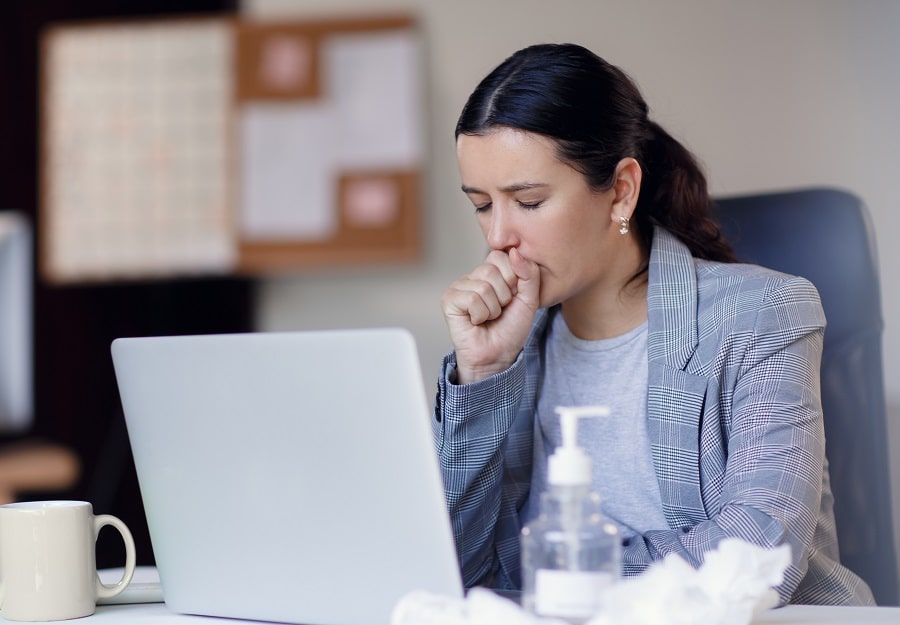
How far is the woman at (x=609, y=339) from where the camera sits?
1192 mm

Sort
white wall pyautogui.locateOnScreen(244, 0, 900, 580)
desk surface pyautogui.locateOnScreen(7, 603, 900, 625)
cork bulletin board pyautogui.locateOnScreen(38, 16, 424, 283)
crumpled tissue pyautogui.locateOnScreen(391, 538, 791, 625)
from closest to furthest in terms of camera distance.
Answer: crumpled tissue pyautogui.locateOnScreen(391, 538, 791, 625) < desk surface pyautogui.locateOnScreen(7, 603, 900, 625) < white wall pyautogui.locateOnScreen(244, 0, 900, 580) < cork bulletin board pyautogui.locateOnScreen(38, 16, 424, 283)

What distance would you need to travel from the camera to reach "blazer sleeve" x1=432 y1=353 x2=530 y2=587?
121 cm

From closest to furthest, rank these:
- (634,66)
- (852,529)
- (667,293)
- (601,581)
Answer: (601,581) < (667,293) < (852,529) < (634,66)

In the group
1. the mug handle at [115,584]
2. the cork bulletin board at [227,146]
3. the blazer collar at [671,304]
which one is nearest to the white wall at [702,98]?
the cork bulletin board at [227,146]

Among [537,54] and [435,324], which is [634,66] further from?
[537,54]

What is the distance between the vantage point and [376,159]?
2.46 m

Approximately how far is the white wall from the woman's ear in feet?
3.18

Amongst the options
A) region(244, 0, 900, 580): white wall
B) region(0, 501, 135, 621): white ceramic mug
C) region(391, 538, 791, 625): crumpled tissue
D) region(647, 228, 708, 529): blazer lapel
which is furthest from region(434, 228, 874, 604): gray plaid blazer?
region(244, 0, 900, 580): white wall

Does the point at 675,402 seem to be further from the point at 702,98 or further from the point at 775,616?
the point at 702,98

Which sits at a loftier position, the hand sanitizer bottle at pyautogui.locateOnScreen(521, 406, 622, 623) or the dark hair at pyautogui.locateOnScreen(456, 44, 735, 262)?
the dark hair at pyautogui.locateOnScreen(456, 44, 735, 262)

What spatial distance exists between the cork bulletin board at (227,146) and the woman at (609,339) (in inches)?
43.4

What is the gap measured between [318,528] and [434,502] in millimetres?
104

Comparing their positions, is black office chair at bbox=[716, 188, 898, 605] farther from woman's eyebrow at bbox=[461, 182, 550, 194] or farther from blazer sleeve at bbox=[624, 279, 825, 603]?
woman's eyebrow at bbox=[461, 182, 550, 194]

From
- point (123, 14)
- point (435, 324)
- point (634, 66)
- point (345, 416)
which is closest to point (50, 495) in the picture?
point (435, 324)
